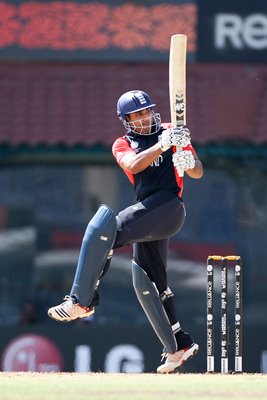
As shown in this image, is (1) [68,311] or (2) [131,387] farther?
(1) [68,311]

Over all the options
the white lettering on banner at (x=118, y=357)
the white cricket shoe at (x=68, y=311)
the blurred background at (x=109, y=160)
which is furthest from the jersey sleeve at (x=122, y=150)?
the white lettering on banner at (x=118, y=357)

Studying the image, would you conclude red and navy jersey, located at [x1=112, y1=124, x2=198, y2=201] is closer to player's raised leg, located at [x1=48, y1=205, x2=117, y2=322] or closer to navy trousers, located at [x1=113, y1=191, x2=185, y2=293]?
navy trousers, located at [x1=113, y1=191, x2=185, y2=293]

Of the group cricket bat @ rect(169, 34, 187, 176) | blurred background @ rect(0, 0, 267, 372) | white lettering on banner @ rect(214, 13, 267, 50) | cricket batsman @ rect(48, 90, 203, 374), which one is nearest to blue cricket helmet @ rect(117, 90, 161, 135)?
cricket batsman @ rect(48, 90, 203, 374)

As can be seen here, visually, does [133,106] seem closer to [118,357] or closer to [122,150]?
[122,150]

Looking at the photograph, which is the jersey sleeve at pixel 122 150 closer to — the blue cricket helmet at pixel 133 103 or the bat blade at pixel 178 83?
the blue cricket helmet at pixel 133 103

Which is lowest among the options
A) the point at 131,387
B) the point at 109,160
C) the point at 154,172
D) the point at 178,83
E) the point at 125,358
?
the point at 131,387

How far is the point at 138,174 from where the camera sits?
892 cm

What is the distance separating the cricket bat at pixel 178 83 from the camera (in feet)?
28.5

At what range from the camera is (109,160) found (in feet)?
44.4

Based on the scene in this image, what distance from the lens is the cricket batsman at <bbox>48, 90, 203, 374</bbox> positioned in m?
8.59

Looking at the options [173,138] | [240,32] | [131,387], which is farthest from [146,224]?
[240,32]

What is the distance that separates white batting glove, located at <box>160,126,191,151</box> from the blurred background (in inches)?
172

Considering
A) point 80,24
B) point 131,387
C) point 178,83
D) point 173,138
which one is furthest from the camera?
point 80,24

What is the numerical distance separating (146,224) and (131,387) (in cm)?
138
